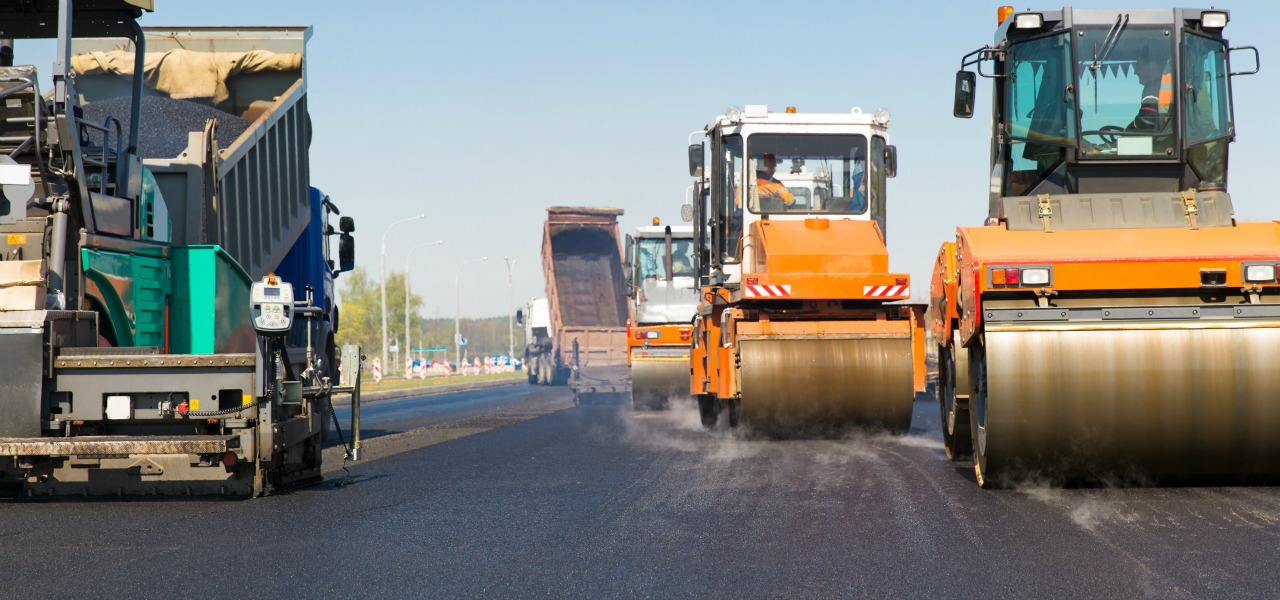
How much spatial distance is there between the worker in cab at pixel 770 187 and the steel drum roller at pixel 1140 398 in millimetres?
6183

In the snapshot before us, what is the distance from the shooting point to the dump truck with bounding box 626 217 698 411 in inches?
789

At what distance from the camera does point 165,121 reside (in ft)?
38.4

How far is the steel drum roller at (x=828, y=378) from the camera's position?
12.6 meters

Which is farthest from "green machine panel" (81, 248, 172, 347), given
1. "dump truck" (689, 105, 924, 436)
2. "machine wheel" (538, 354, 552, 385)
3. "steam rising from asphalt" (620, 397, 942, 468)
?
"machine wheel" (538, 354, 552, 385)

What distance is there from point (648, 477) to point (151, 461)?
11.9 ft

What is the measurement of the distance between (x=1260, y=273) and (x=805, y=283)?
17.8 feet

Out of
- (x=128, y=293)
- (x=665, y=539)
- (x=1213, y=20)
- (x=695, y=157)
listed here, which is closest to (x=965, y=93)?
(x=1213, y=20)

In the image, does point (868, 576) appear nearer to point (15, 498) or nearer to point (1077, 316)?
point (1077, 316)

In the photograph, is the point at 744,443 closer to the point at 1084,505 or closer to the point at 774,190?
the point at 774,190

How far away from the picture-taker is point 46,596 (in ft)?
18.3

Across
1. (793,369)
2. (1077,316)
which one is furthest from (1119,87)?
(793,369)

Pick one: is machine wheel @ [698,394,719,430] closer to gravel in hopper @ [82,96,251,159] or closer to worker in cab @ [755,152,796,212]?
worker in cab @ [755,152,796,212]

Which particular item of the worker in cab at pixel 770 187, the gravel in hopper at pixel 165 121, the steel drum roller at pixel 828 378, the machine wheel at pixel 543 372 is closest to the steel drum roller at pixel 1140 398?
the steel drum roller at pixel 828 378

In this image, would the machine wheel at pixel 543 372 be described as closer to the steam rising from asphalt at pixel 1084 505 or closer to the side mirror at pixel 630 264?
the side mirror at pixel 630 264
